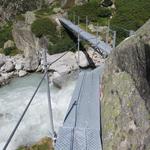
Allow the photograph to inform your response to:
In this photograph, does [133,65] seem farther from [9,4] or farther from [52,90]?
[9,4]

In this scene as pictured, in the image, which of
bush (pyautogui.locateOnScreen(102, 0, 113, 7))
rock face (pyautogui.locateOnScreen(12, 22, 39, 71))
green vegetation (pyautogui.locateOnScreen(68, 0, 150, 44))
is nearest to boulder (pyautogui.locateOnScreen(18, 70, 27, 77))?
rock face (pyautogui.locateOnScreen(12, 22, 39, 71))

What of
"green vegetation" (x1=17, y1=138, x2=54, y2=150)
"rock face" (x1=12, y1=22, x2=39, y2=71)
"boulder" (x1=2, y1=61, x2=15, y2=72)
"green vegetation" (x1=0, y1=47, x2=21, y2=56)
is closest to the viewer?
"green vegetation" (x1=17, y1=138, x2=54, y2=150)

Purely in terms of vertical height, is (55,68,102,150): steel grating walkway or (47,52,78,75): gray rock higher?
(55,68,102,150): steel grating walkway

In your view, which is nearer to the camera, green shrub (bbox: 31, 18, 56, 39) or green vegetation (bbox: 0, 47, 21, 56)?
green shrub (bbox: 31, 18, 56, 39)

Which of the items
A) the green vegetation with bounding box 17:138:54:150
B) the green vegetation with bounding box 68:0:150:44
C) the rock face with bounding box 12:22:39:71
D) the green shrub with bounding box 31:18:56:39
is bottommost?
the rock face with bounding box 12:22:39:71

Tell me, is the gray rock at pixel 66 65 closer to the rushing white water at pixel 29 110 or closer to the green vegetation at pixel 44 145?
the rushing white water at pixel 29 110

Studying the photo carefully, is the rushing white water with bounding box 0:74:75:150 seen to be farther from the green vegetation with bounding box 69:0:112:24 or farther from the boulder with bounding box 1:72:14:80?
the green vegetation with bounding box 69:0:112:24

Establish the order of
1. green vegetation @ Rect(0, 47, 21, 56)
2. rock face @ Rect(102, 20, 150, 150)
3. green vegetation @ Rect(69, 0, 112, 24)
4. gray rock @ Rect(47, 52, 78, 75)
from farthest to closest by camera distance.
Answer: green vegetation @ Rect(0, 47, 21, 56) → green vegetation @ Rect(69, 0, 112, 24) → gray rock @ Rect(47, 52, 78, 75) → rock face @ Rect(102, 20, 150, 150)

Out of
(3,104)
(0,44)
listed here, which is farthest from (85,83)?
(0,44)
